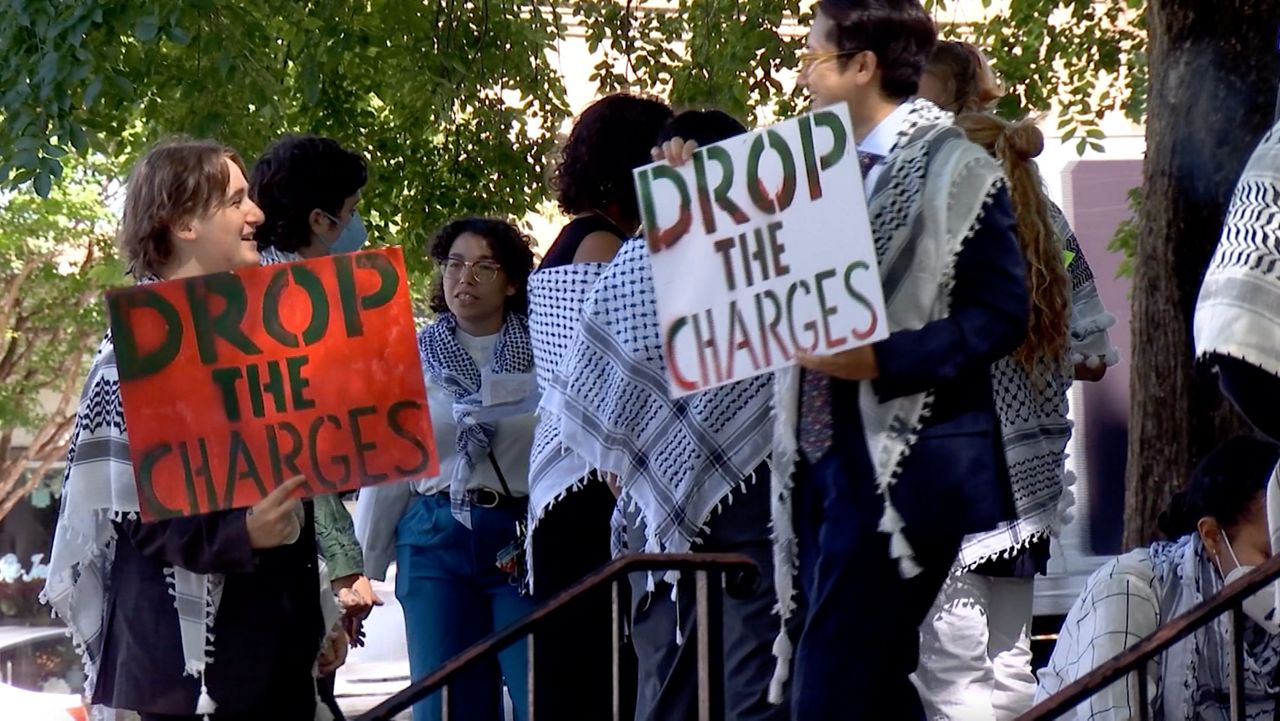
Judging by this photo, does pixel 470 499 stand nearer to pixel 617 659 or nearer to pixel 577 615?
pixel 577 615

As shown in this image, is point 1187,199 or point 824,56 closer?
point 824,56

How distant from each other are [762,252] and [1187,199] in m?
4.27

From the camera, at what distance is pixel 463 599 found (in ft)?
18.9

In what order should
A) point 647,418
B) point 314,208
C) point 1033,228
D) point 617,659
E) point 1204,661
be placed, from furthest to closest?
point 314,208 < point 1033,228 < point 1204,661 < point 647,418 < point 617,659

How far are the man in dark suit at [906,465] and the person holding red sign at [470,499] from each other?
7.14 feet

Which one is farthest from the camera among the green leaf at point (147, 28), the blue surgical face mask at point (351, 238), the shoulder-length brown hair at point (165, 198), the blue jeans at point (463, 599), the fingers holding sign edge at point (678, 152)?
the green leaf at point (147, 28)

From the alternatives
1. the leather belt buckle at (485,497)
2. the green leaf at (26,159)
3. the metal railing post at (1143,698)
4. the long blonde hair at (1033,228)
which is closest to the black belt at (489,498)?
the leather belt buckle at (485,497)

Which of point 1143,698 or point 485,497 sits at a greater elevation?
point 485,497

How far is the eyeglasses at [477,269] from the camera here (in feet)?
20.0

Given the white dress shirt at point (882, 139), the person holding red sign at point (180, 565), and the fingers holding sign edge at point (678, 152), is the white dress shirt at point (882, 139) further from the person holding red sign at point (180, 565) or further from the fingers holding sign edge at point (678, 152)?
the person holding red sign at point (180, 565)

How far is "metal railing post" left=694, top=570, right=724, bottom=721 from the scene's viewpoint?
3881mm

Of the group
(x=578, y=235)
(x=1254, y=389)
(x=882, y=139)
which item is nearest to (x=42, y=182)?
(x=578, y=235)

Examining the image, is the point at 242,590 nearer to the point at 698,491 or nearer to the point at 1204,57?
the point at 698,491

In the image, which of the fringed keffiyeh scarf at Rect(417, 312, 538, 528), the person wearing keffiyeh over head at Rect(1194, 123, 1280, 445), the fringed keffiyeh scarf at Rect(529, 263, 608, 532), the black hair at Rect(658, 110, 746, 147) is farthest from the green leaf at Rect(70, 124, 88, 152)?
the person wearing keffiyeh over head at Rect(1194, 123, 1280, 445)
